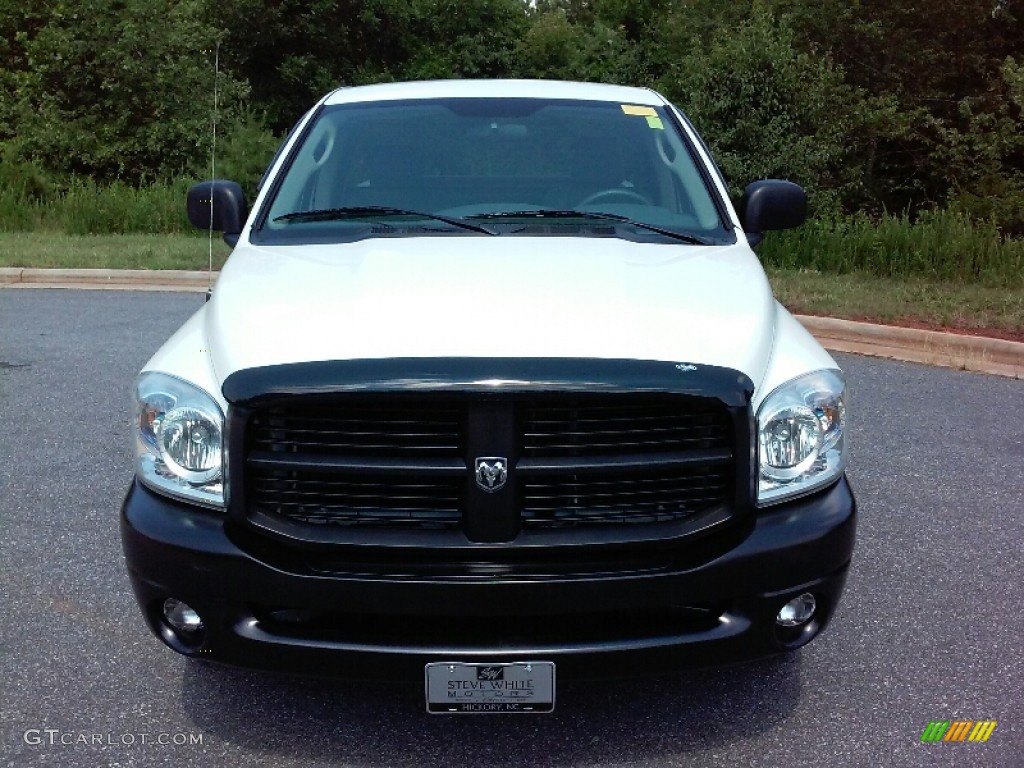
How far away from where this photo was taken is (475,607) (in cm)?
282

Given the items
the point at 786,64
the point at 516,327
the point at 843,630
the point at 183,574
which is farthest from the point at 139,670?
the point at 786,64

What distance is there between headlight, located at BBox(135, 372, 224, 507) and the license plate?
71 cm

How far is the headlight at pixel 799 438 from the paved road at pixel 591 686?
783 millimetres

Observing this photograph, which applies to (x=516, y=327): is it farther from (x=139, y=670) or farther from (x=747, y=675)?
(x=139, y=670)

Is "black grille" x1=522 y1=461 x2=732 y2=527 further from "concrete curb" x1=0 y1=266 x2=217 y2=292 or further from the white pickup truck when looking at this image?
"concrete curb" x1=0 y1=266 x2=217 y2=292

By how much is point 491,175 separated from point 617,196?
47 cm

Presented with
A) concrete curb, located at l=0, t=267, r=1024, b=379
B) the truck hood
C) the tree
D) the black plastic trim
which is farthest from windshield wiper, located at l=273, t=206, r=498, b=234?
the tree

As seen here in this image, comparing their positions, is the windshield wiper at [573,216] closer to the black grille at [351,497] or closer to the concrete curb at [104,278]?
the black grille at [351,497]

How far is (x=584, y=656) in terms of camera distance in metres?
2.86

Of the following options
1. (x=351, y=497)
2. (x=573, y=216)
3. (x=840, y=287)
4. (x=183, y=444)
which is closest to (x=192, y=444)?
(x=183, y=444)

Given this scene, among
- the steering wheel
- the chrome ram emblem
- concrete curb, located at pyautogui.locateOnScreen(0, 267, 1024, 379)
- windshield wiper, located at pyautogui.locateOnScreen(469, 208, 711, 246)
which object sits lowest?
concrete curb, located at pyautogui.locateOnScreen(0, 267, 1024, 379)

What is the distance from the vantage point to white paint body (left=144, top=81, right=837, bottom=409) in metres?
2.97

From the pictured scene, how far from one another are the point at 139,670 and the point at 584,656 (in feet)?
5.36

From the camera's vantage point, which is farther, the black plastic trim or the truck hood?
the truck hood
